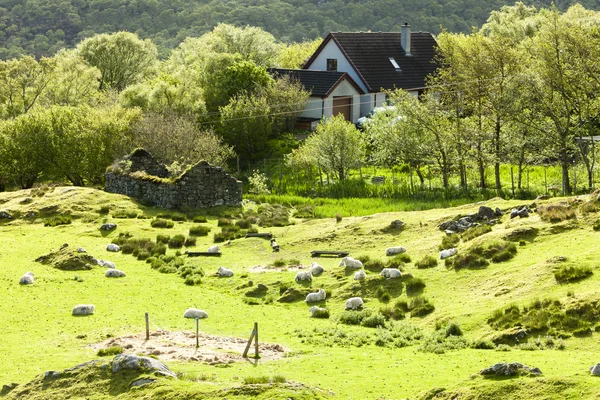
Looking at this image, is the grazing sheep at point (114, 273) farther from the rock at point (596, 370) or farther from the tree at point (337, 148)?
the tree at point (337, 148)

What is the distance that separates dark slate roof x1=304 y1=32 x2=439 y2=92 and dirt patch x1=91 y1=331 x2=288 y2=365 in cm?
6109

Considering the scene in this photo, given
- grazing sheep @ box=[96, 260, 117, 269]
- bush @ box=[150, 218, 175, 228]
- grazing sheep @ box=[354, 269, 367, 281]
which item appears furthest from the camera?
bush @ box=[150, 218, 175, 228]

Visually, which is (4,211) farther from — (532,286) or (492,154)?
(532,286)

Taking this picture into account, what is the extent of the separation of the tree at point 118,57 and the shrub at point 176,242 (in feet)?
217

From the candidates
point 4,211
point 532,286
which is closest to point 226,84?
point 4,211

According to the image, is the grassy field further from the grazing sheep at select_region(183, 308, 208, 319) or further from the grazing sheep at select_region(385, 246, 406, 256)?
the grazing sheep at select_region(183, 308, 208, 319)

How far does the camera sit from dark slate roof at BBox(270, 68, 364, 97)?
85.9 meters

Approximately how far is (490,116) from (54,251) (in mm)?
30883

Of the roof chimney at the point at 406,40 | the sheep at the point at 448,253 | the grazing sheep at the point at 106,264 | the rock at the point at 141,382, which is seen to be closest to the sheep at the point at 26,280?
the grazing sheep at the point at 106,264

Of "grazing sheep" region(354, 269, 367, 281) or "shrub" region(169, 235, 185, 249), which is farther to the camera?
"shrub" region(169, 235, 185, 249)

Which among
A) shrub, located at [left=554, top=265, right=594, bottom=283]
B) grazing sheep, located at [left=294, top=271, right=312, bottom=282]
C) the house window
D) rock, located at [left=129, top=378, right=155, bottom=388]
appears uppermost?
the house window

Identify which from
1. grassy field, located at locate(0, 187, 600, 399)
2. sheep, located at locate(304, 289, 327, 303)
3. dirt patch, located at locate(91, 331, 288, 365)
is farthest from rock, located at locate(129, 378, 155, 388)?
sheep, located at locate(304, 289, 327, 303)

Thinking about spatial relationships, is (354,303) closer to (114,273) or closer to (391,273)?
(391,273)

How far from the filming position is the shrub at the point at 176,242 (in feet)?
162
